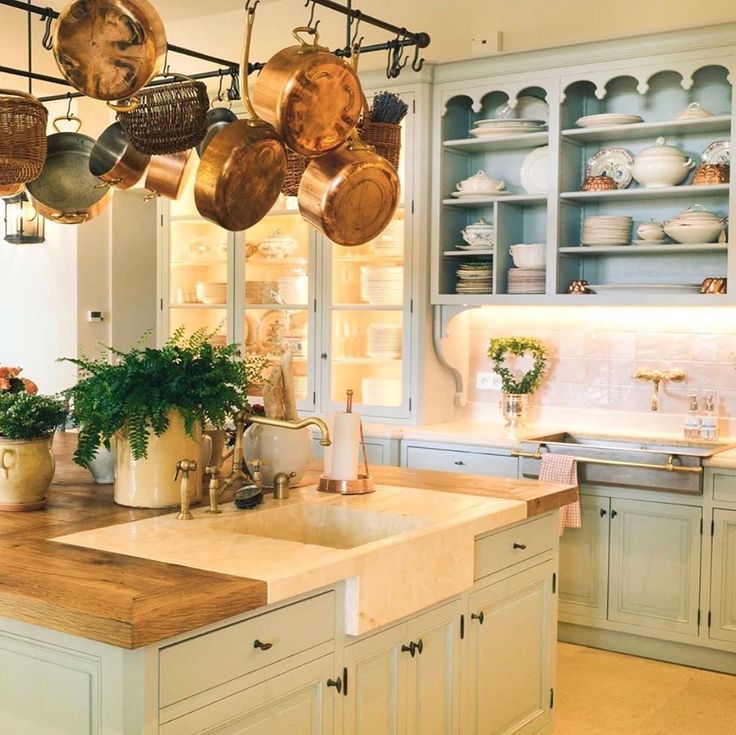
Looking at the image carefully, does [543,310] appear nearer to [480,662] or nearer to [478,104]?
[478,104]

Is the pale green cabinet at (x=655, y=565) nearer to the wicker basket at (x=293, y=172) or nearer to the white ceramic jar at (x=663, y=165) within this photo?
the white ceramic jar at (x=663, y=165)

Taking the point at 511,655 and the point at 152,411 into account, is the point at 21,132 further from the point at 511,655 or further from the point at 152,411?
the point at 511,655

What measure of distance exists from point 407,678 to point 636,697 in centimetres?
179

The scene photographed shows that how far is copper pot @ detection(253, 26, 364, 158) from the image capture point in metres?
2.71

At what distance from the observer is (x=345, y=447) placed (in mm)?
3070

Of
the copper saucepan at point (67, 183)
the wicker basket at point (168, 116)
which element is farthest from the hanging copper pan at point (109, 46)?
the copper saucepan at point (67, 183)

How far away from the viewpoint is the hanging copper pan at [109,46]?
255 centimetres

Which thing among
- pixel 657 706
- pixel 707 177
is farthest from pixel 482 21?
pixel 657 706

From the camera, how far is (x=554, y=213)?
4.86 m

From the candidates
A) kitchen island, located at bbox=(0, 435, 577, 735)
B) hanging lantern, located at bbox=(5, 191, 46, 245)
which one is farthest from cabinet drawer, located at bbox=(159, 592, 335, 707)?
hanging lantern, located at bbox=(5, 191, 46, 245)

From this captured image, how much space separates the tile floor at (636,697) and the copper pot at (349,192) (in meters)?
1.92

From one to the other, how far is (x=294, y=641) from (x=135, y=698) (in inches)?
17.2

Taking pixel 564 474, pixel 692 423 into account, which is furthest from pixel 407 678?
pixel 692 423

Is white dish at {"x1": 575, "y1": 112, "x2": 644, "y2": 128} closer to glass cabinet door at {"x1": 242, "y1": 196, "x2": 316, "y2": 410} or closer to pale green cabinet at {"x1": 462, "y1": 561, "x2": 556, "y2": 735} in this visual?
glass cabinet door at {"x1": 242, "y1": 196, "x2": 316, "y2": 410}
